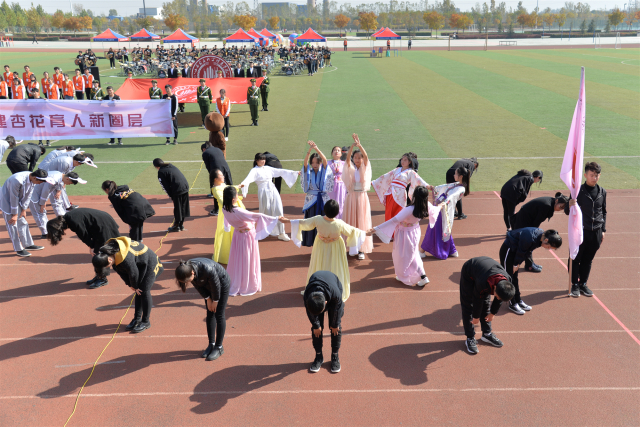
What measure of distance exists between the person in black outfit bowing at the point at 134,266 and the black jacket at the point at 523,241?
16.9 ft

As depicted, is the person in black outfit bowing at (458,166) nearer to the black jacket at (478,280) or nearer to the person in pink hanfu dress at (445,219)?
the person in pink hanfu dress at (445,219)

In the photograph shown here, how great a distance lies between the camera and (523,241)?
6.68m

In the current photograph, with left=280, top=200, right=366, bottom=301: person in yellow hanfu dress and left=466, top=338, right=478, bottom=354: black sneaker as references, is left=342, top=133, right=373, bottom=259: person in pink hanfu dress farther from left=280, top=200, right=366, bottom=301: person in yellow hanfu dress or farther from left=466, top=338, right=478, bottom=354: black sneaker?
left=466, top=338, right=478, bottom=354: black sneaker

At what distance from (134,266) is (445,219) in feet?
17.5

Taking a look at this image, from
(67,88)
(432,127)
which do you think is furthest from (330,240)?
(67,88)

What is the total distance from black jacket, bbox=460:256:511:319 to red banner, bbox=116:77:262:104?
17360 millimetres

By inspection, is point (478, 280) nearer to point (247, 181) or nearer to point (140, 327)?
point (140, 327)

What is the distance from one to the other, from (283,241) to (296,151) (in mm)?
6905

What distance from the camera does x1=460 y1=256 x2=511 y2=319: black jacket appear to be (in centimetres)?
592

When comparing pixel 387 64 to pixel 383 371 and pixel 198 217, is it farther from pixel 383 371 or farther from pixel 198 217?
pixel 383 371

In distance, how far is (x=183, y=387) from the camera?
5.81 m

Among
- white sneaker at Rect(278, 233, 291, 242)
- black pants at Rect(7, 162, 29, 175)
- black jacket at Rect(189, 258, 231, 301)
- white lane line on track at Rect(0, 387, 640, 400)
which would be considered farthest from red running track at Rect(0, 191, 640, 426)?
black pants at Rect(7, 162, 29, 175)

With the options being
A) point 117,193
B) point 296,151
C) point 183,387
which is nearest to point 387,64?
point 296,151

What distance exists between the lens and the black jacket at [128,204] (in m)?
8.35
